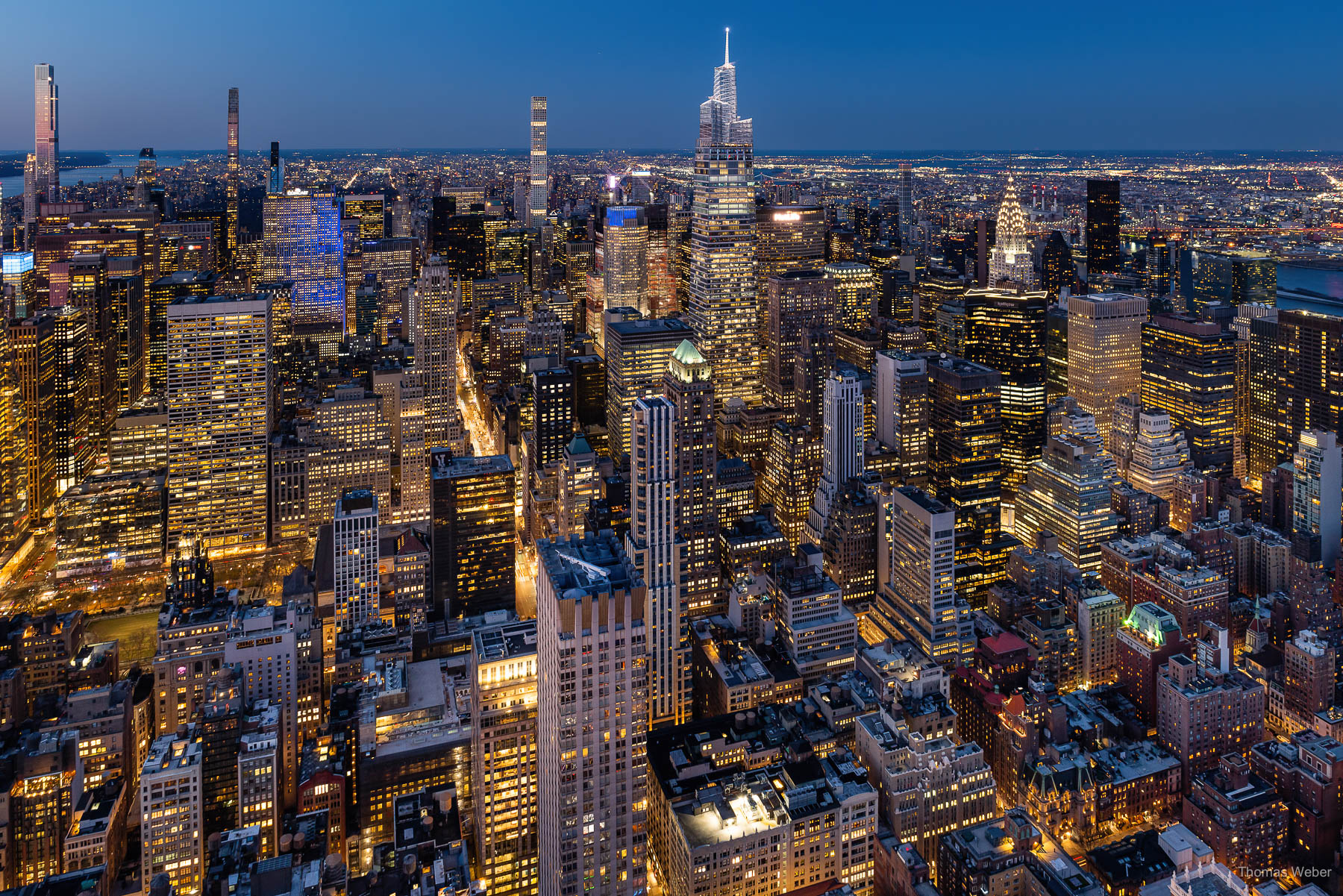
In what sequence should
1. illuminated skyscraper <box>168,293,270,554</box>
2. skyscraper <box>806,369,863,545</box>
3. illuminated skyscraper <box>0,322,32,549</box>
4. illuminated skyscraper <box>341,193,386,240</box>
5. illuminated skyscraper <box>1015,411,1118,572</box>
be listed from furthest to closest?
illuminated skyscraper <box>341,193,386,240</box>, illuminated skyscraper <box>168,293,270,554</box>, skyscraper <box>806,369,863,545</box>, illuminated skyscraper <box>0,322,32,549</box>, illuminated skyscraper <box>1015,411,1118,572</box>

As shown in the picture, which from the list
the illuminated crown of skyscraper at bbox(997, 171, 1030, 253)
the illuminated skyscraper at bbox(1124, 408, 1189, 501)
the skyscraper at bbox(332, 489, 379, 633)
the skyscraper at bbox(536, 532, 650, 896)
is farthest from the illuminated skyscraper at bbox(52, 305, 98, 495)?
the illuminated crown of skyscraper at bbox(997, 171, 1030, 253)

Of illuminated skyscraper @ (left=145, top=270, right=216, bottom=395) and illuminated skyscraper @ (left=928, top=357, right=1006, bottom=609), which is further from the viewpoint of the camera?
illuminated skyscraper @ (left=145, top=270, right=216, bottom=395)

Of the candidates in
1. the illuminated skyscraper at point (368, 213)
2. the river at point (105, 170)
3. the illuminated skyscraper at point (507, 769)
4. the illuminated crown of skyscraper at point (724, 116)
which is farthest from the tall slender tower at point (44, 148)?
the illuminated skyscraper at point (507, 769)

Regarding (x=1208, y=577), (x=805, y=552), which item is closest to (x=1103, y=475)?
(x=1208, y=577)

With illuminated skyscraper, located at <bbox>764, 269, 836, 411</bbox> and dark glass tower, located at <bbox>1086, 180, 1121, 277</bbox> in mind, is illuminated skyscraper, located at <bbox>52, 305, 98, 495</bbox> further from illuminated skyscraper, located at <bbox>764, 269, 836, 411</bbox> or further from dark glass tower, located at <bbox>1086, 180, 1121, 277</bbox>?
dark glass tower, located at <bbox>1086, 180, 1121, 277</bbox>

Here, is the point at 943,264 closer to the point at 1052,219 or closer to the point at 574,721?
the point at 1052,219
